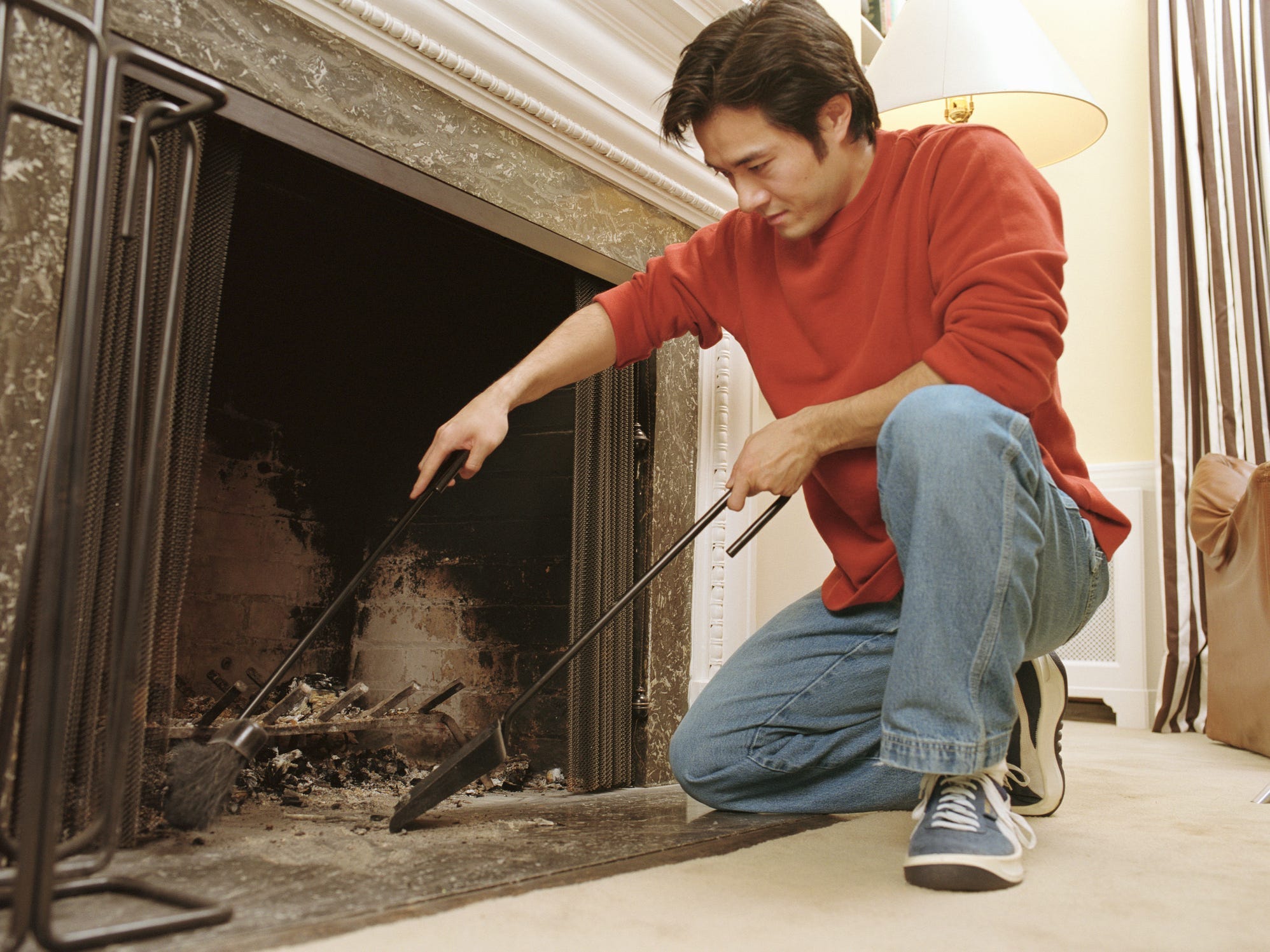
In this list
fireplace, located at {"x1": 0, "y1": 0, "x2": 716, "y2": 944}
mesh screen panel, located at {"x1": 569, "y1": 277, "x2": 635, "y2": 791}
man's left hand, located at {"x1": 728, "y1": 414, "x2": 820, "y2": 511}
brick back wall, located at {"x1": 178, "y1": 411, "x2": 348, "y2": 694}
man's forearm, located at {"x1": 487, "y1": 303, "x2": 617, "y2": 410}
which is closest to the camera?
man's left hand, located at {"x1": 728, "y1": 414, "x2": 820, "y2": 511}

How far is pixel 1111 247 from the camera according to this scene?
138 inches

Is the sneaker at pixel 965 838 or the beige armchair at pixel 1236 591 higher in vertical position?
the beige armchair at pixel 1236 591

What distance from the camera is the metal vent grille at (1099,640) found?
127 inches

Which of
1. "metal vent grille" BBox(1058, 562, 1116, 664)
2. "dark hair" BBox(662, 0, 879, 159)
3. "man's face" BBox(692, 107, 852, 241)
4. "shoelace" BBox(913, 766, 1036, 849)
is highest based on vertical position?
"dark hair" BBox(662, 0, 879, 159)

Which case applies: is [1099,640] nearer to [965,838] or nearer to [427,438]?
[427,438]

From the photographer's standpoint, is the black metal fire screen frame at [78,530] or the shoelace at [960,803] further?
the shoelace at [960,803]

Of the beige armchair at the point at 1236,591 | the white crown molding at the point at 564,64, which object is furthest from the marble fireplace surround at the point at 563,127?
the beige armchair at the point at 1236,591

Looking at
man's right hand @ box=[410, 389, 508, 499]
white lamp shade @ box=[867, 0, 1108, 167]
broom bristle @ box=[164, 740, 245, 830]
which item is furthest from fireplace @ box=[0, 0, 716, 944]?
broom bristle @ box=[164, 740, 245, 830]

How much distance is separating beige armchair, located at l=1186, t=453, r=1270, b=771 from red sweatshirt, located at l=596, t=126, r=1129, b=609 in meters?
1.12

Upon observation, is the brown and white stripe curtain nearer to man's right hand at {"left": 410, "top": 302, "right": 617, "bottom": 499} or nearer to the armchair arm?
the armchair arm

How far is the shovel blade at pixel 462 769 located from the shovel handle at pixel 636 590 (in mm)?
26

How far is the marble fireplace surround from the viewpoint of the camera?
3.86 feet

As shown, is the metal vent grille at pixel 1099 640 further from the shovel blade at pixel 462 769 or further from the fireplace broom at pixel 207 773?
the fireplace broom at pixel 207 773

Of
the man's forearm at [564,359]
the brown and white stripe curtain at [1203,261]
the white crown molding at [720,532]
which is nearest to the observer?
the man's forearm at [564,359]
